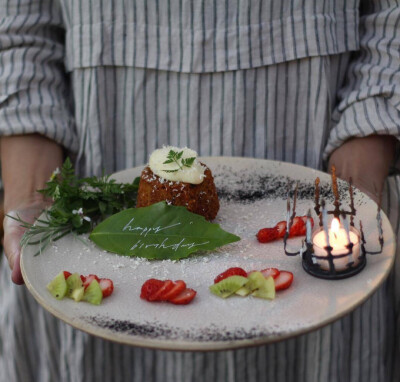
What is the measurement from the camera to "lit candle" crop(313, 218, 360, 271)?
85 centimetres

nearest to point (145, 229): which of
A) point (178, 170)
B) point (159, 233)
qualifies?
point (159, 233)

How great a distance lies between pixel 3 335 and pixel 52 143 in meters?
0.51

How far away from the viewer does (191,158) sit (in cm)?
104

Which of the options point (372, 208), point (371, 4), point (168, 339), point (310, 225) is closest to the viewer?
point (168, 339)

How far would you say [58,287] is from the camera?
2.75 feet

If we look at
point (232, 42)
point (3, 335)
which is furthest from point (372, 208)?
point (3, 335)

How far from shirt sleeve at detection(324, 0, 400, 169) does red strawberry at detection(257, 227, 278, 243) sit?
368mm

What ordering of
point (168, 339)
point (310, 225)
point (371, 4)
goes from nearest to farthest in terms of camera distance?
point (168, 339), point (310, 225), point (371, 4)

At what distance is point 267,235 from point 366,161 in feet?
1.21

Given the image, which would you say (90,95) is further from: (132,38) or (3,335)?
(3,335)

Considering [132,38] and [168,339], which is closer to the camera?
[168,339]

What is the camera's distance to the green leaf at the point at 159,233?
3.12ft

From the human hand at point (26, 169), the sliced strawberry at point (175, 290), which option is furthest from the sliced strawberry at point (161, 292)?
the human hand at point (26, 169)

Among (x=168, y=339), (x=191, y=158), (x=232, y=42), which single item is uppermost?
(x=232, y=42)
